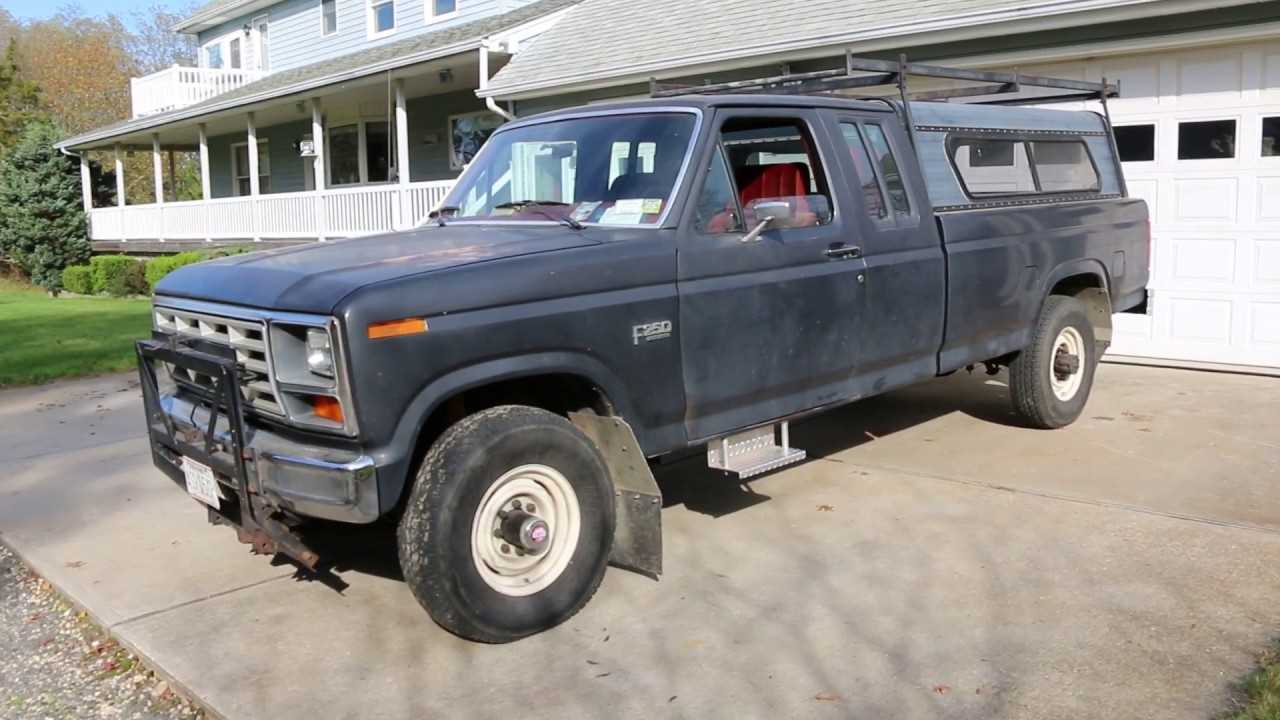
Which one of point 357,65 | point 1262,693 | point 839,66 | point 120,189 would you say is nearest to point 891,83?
point 1262,693

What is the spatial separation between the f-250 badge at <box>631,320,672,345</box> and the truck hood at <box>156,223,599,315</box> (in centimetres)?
40

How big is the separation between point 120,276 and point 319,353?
20745 millimetres

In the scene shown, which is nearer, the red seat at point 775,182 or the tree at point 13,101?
the red seat at point 775,182

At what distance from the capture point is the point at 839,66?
11375mm

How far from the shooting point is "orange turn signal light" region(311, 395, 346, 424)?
385 centimetres

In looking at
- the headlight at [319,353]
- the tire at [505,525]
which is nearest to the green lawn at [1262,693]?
the tire at [505,525]

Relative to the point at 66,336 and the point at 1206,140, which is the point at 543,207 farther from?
the point at 66,336

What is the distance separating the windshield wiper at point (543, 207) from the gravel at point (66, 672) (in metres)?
2.40

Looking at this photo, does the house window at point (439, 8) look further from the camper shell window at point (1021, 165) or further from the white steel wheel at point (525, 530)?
the white steel wheel at point (525, 530)

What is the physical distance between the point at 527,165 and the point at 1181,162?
6455mm

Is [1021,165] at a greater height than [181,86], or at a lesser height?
lesser

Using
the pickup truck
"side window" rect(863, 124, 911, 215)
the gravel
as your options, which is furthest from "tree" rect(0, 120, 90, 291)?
"side window" rect(863, 124, 911, 215)

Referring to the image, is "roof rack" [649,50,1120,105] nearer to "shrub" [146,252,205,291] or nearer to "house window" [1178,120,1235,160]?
"house window" [1178,120,1235,160]

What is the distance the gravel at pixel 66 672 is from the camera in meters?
3.91
